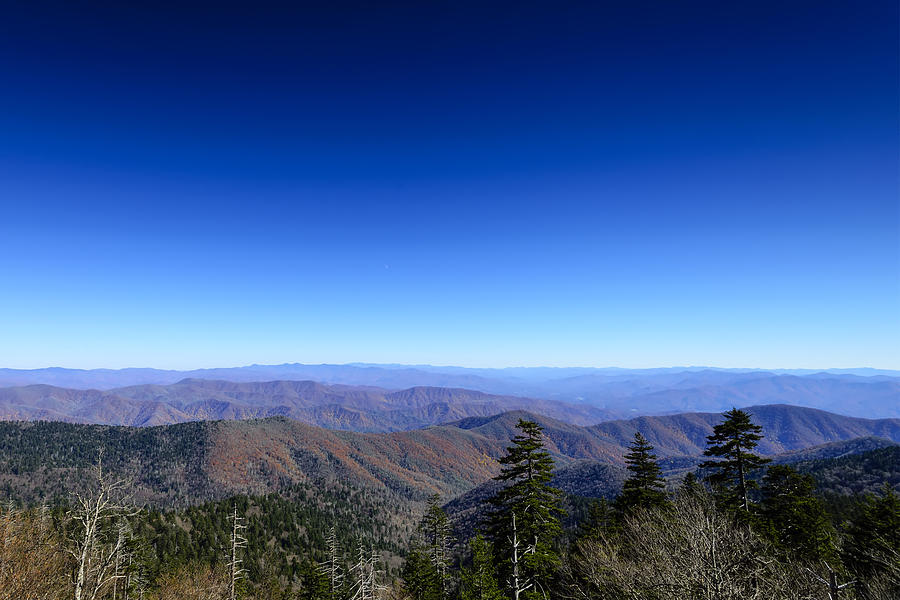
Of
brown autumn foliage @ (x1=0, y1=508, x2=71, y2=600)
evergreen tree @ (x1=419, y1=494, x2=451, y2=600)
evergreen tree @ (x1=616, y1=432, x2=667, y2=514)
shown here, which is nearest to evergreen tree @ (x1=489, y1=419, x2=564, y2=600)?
evergreen tree @ (x1=616, y1=432, x2=667, y2=514)

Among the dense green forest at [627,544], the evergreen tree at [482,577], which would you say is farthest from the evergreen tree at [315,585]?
the evergreen tree at [482,577]

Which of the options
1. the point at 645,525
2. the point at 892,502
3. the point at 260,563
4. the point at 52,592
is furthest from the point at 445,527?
the point at 260,563

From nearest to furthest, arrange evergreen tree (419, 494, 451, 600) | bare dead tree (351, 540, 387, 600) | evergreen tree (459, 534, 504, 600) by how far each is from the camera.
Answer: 1. evergreen tree (459, 534, 504, 600)
2. bare dead tree (351, 540, 387, 600)
3. evergreen tree (419, 494, 451, 600)

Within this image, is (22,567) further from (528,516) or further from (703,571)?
(703,571)

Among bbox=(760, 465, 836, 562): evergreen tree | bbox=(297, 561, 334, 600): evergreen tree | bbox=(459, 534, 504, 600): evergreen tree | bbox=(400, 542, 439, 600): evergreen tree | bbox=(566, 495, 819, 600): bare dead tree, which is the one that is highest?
bbox=(566, 495, 819, 600): bare dead tree

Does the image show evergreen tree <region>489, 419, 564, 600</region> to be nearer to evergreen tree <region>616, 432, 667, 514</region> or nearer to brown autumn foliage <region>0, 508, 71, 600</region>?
evergreen tree <region>616, 432, 667, 514</region>

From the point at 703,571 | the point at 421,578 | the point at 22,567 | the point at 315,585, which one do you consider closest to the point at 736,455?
the point at 703,571

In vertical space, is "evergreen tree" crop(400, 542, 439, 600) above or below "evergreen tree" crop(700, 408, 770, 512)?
below
